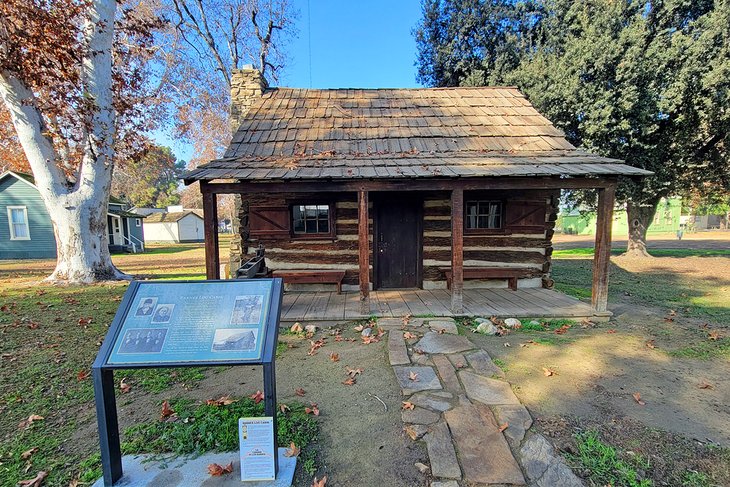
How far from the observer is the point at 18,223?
17.7m

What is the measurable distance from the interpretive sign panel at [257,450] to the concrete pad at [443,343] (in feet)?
8.38

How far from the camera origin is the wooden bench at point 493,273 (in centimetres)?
750

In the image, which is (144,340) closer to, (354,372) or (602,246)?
(354,372)

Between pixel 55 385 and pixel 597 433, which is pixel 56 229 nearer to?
pixel 55 385

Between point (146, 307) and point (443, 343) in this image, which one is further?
point (443, 343)

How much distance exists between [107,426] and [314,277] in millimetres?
5134

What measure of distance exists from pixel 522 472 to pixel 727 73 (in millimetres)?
12314

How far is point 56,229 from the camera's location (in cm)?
888

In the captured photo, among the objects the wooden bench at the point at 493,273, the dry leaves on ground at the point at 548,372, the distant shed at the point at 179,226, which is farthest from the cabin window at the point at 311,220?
the distant shed at the point at 179,226

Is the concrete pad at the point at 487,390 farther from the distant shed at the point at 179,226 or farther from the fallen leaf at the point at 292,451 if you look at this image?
the distant shed at the point at 179,226

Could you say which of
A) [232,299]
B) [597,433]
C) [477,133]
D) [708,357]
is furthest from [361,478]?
[477,133]

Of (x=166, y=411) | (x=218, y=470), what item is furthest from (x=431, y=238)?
(x=218, y=470)

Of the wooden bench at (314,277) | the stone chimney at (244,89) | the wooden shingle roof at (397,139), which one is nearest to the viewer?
the wooden shingle roof at (397,139)

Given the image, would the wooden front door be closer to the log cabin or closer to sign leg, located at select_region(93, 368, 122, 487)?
the log cabin
